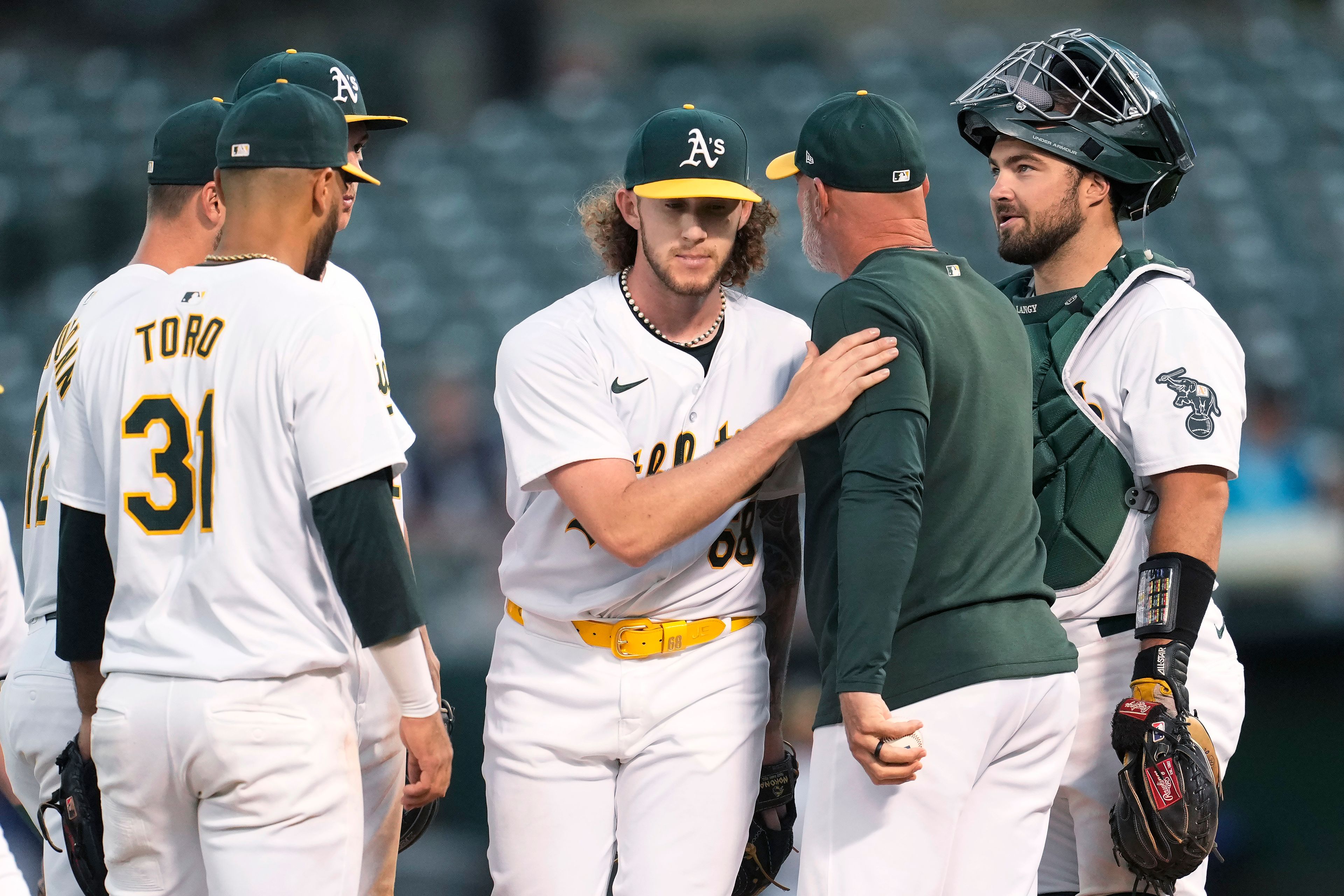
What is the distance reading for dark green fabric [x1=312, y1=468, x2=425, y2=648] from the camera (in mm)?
2617

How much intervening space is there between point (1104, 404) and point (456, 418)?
5.22 metres

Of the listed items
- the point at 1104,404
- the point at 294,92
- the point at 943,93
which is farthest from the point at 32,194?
the point at 1104,404

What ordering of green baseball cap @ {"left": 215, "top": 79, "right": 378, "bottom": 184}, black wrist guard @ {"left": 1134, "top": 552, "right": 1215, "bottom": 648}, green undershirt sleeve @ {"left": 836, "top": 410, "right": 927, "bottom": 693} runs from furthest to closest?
black wrist guard @ {"left": 1134, "top": 552, "right": 1215, "bottom": 648}
green baseball cap @ {"left": 215, "top": 79, "right": 378, "bottom": 184}
green undershirt sleeve @ {"left": 836, "top": 410, "right": 927, "bottom": 693}

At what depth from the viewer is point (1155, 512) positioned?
10.3 feet

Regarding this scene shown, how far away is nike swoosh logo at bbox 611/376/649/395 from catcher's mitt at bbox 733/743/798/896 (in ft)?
3.16

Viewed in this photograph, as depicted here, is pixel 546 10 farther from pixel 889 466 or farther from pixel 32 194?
pixel 889 466

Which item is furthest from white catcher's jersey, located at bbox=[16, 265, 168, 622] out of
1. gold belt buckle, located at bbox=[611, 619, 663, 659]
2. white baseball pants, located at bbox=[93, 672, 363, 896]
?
gold belt buckle, located at bbox=[611, 619, 663, 659]

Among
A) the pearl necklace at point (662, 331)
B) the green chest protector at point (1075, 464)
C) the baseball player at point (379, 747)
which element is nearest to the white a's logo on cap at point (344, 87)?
the baseball player at point (379, 747)

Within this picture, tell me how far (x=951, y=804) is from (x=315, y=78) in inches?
101

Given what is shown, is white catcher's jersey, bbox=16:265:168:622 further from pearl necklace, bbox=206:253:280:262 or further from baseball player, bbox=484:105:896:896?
baseball player, bbox=484:105:896:896

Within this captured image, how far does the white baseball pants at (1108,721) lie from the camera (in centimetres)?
310

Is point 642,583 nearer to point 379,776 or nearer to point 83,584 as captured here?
point 379,776

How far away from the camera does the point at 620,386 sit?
120 inches

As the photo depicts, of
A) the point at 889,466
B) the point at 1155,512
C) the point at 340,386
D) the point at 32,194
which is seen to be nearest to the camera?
the point at 889,466
